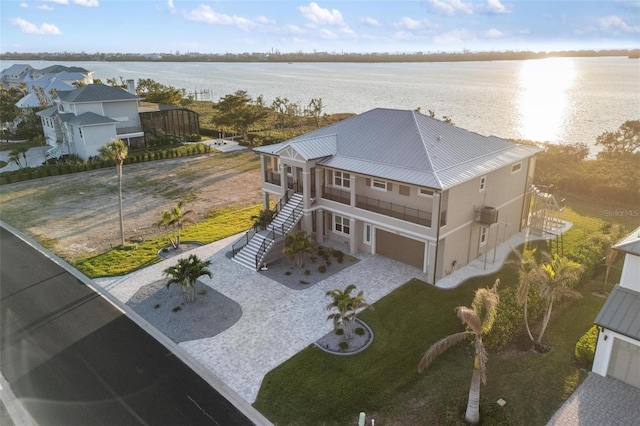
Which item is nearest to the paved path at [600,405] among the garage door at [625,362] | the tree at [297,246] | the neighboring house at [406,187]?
the garage door at [625,362]

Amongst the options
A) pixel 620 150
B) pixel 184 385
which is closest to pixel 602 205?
pixel 620 150

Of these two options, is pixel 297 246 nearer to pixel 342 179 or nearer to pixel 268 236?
pixel 268 236

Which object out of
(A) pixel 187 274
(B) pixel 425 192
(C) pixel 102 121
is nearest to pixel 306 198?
(B) pixel 425 192

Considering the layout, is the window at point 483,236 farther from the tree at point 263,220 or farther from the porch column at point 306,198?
the tree at point 263,220

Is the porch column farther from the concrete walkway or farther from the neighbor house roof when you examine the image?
the concrete walkway

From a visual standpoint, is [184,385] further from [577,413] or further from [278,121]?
[278,121]

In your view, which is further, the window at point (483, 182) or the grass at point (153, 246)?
the grass at point (153, 246)
